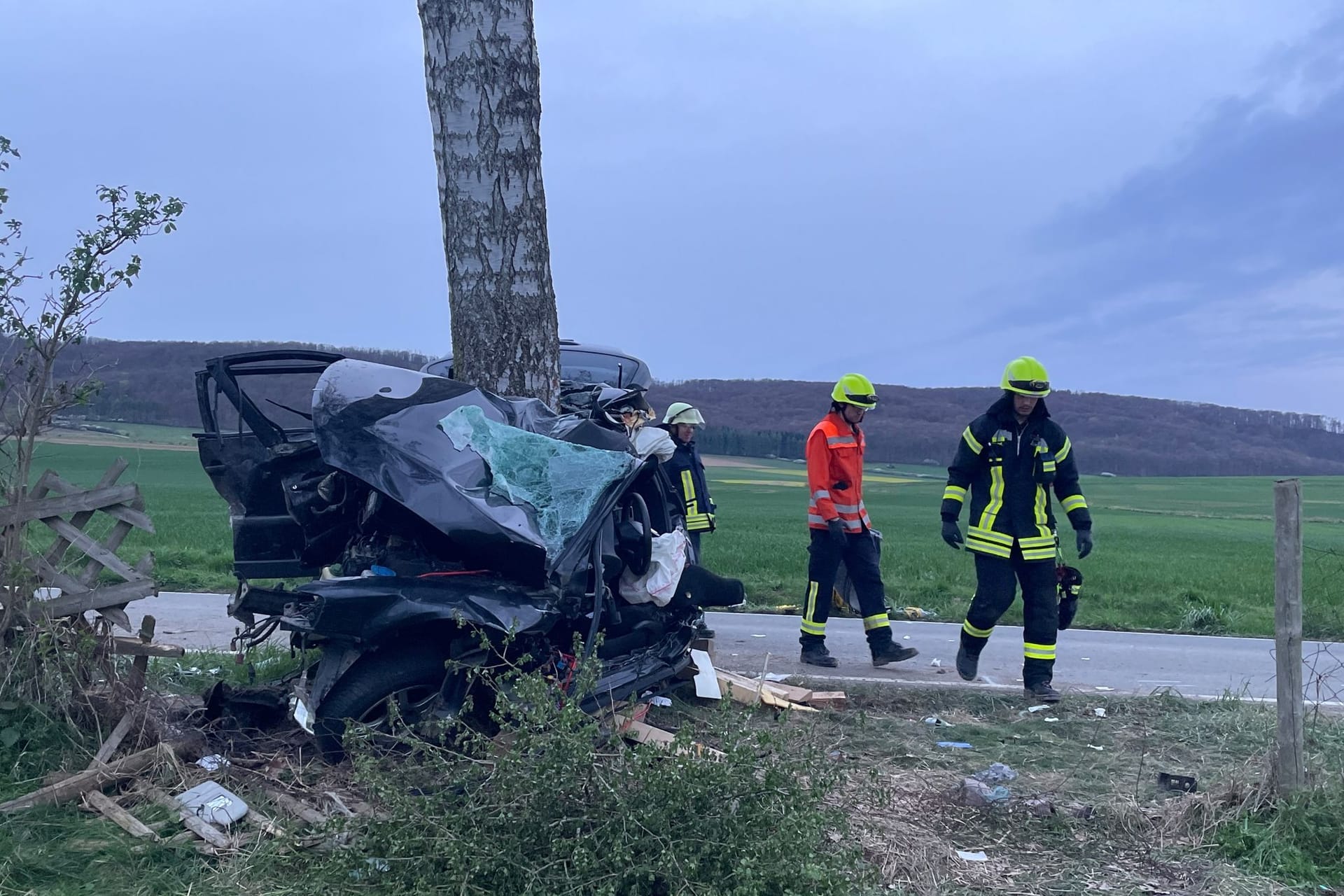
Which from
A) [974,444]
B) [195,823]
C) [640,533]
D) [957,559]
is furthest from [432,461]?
[957,559]

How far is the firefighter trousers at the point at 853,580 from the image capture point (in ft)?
24.6

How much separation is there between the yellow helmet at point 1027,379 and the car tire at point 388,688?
378cm

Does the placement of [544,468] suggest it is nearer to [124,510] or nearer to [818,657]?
[124,510]

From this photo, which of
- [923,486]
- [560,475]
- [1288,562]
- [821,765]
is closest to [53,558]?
[560,475]

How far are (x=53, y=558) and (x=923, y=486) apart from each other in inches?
2180

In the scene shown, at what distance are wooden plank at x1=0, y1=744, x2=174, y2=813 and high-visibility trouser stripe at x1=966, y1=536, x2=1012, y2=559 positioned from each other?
449 cm

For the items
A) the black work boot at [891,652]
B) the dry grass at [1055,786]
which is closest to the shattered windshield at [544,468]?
the dry grass at [1055,786]

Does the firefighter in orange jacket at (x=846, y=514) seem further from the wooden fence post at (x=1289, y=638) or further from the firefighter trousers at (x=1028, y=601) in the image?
the wooden fence post at (x=1289, y=638)

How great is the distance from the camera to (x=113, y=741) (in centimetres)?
445

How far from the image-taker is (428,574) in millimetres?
4449

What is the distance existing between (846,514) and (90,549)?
465cm

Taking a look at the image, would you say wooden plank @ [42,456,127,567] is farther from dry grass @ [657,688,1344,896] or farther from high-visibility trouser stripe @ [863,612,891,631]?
high-visibility trouser stripe @ [863,612,891,631]

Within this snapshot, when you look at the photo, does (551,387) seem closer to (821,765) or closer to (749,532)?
(821,765)

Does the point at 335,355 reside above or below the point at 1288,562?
above
